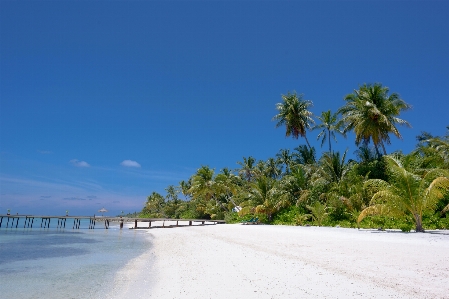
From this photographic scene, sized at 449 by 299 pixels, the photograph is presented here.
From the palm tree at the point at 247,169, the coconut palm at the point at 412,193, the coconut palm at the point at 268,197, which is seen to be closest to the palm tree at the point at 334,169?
the coconut palm at the point at 268,197

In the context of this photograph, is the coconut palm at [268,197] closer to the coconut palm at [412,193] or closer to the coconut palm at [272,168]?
the coconut palm at [412,193]

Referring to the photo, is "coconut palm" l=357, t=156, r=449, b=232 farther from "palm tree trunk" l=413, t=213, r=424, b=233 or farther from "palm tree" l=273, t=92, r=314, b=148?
"palm tree" l=273, t=92, r=314, b=148

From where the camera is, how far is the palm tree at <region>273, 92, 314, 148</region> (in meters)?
33.2

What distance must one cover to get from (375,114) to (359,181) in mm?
6105

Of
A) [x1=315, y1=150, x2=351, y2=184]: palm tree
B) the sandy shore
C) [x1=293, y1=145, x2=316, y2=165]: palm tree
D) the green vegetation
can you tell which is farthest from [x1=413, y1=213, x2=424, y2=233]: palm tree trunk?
[x1=293, y1=145, x2=316, y2=165]: palm tree

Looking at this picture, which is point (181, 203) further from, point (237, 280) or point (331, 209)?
point (237, 280)

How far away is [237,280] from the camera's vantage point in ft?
20.9

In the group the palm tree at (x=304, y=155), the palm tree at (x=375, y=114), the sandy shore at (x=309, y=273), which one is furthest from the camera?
the palm tree at (x=304, y=155)

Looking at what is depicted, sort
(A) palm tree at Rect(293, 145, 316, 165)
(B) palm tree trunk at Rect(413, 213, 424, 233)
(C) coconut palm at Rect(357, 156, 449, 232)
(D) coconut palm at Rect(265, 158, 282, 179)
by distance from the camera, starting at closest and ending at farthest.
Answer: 1. (C) coconut palm at Rect(357, 156, 449, 232)
2. (B) palm tree trunk at Rect(413, 213, 424, 233)
3. (A) palm tree at Rect(293, 145, 316, 165)
4. (D) coconut palm at Rect(265, 158, 282, 179)

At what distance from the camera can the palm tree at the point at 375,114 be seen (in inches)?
907

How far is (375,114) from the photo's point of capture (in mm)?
22781

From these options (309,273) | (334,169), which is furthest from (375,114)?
(309,273)

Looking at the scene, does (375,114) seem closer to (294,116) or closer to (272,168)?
(294,116)

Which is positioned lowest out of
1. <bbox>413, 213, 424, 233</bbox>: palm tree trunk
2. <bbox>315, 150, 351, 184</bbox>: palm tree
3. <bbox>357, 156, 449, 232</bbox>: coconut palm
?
<bbox>413, 213, 424, 233</bbox>: palm tree trunk
